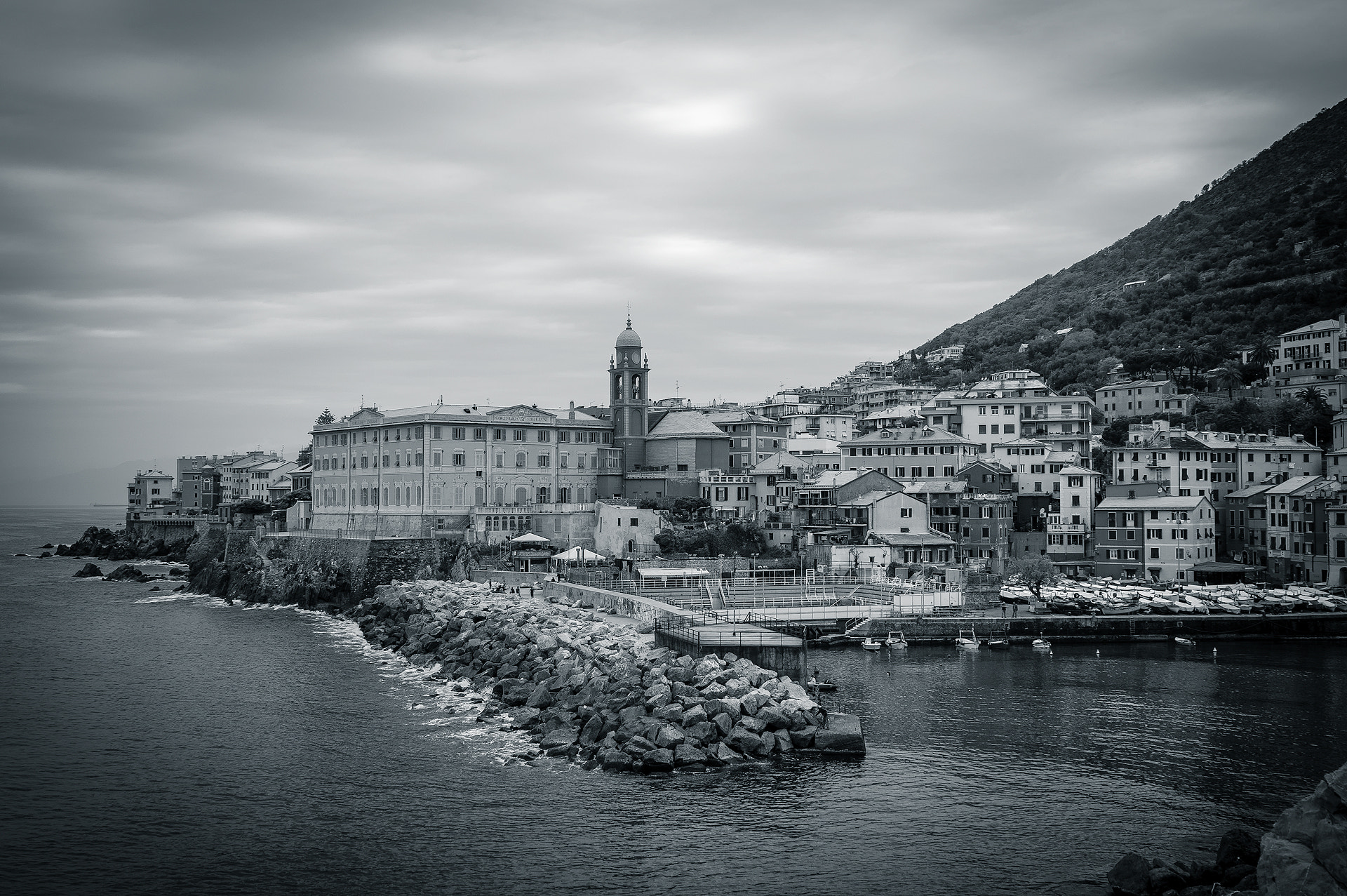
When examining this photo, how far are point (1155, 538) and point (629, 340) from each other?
37400mm

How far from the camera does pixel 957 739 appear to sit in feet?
107

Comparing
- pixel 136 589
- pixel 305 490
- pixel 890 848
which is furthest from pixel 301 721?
pixel 305 490

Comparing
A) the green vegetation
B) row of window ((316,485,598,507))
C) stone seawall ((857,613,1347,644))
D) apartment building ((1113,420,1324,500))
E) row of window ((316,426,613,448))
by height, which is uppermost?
row of window ((316,426,613,448))

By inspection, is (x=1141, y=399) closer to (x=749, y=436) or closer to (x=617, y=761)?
(x=749, y=436)

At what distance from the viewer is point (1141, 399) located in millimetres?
89000

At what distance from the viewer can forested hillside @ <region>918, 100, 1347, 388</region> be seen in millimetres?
101875

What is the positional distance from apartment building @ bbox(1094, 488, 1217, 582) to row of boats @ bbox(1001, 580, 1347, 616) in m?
4.71

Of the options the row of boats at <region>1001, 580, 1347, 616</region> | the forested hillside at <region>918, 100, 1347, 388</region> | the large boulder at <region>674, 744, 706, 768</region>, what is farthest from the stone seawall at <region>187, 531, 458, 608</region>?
the forested hillside at <region>918, 100, 1347, 388</region>

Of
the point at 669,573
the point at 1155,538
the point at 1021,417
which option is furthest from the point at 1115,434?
the point at 669,573

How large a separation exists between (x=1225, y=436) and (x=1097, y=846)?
5436 centimetres

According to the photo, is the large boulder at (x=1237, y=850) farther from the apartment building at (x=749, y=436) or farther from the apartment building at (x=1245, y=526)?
the apartment building at (x=749, y=436)

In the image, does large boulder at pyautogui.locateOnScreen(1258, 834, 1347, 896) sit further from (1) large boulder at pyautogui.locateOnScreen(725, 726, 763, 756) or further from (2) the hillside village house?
(2) the hillside village house

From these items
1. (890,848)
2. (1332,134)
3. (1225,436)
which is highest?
(1332,134)

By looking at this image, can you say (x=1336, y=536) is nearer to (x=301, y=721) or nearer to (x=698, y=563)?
(x=698, y=563)
